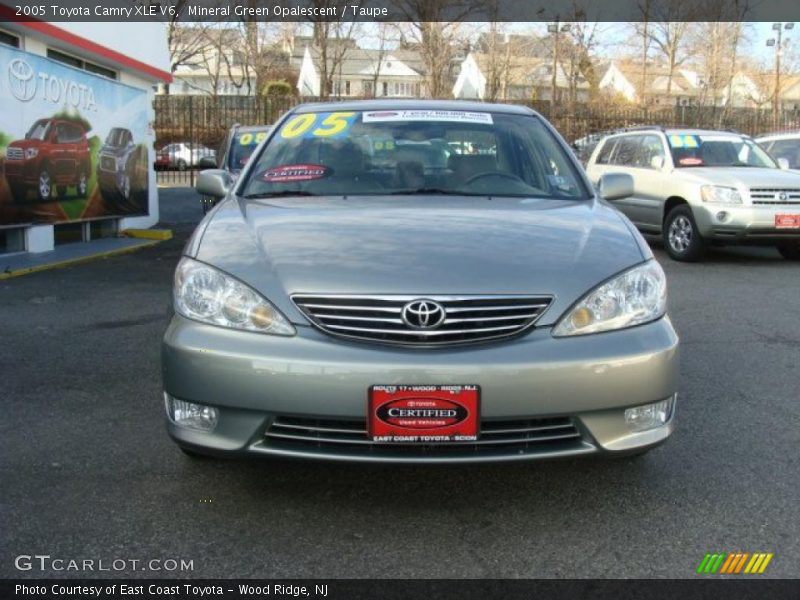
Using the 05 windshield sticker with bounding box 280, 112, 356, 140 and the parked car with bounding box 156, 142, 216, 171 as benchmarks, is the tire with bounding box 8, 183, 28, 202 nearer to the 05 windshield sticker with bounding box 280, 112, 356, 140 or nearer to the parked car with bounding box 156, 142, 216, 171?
the 05 windshield sticker with bounding box 280, 112, 356, 140

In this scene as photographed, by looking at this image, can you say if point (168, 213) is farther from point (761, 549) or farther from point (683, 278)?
point (761, 549)

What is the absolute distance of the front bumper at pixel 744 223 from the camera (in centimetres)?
935

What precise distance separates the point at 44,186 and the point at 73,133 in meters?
1.10

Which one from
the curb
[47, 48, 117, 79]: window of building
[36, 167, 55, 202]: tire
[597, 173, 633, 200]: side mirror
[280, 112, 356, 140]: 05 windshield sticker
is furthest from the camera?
[47, 48, 117, 79]: window of building

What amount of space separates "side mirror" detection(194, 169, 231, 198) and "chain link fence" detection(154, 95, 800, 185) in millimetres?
17930

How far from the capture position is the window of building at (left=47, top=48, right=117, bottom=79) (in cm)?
1136

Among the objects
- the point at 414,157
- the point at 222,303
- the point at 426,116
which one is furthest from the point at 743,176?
the point at 222,303

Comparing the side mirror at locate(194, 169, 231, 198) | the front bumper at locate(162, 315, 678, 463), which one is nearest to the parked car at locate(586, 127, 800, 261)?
the side mirror at locate(194, 169, 231, 198)

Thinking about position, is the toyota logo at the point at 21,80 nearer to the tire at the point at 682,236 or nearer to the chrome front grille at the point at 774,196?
the tire at the point at 682,236

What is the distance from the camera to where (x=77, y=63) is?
12227mm

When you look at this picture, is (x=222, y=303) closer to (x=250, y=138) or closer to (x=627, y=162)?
(x=250, y=138)

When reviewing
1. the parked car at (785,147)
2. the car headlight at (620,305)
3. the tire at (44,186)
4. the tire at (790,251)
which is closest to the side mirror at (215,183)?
the car headlight at (620,305)

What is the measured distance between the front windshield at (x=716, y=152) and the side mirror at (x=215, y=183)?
7480mm
